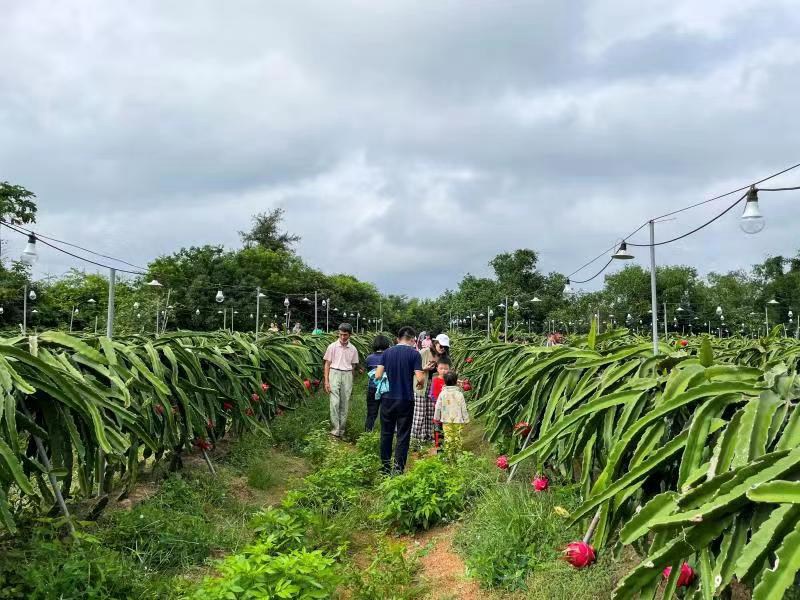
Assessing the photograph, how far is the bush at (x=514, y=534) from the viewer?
12.4ft

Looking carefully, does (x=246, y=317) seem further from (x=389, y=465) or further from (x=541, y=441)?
(x=541, y=441)

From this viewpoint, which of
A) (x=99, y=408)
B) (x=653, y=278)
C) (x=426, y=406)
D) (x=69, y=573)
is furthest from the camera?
(x=426, y=406)

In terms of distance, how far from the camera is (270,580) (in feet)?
10.8

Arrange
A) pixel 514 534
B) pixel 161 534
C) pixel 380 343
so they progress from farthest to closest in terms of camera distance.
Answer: pixel 380 343
pixel 161 534
pixel 514 534

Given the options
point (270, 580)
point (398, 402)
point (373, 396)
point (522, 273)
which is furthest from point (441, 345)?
point (522, 273)

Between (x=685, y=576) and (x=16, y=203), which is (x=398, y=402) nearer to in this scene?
(x=685, y=576)

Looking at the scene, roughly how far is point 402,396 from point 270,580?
3.49 meters

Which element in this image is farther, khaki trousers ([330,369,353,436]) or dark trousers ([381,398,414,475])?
khaki trousers ([330,369,353,436])

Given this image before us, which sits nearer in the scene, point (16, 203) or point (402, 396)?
point (402, 396)

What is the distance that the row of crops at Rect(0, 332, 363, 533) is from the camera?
11.1 ft

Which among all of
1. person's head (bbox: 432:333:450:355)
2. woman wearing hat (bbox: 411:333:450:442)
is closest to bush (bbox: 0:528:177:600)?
woman wearing hat (bbox: 411:333:450:442)

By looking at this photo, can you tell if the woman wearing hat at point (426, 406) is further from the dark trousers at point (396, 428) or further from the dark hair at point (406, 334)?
the dark trousers at point (396, 428)

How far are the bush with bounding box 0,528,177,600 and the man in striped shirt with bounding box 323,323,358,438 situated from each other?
4878mm

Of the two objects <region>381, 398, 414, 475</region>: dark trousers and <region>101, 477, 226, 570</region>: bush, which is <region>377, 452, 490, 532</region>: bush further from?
<region>101, 477, 226, 570</region>: bush
